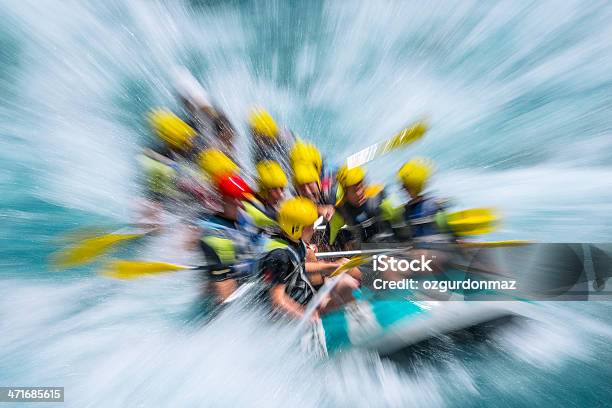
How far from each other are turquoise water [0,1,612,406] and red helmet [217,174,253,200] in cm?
36

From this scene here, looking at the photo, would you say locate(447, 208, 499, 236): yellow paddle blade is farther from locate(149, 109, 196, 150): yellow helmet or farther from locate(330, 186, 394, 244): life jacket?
locate(149, 109, 196, 150): yellow helmet

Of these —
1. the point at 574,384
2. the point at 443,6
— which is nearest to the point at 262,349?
the point at 574,384

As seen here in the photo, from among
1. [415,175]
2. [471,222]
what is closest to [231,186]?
[415,175]

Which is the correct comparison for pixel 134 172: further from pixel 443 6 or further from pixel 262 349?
pixel 443 6

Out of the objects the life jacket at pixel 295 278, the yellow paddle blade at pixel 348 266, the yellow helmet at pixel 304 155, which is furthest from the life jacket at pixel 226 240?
the yellow helmet at pixel 304 155

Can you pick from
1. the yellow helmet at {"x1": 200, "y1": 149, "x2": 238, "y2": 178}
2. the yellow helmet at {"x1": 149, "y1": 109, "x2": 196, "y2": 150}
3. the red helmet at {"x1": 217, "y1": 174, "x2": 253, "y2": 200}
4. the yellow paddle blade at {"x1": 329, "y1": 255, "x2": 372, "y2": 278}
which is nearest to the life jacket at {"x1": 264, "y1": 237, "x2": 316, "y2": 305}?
the yellow paddle blade at {"x1": 329, "y1": 255, "x2": 372, "y2": 278}

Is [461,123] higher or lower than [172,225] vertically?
higher

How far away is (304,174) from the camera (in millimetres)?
1679

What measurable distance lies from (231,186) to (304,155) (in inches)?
16.2

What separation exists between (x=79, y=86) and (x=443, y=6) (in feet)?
6.84

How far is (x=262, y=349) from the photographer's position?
137 cm

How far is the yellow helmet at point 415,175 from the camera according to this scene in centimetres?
177

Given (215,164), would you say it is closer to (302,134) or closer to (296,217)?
(296,217)

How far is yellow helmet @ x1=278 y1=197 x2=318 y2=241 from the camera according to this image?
4.49 ft
